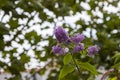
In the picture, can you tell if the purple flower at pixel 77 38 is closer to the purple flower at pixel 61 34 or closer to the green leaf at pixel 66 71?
the purple flower at pixel 61 34

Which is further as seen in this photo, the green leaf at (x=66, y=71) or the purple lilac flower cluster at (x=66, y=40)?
the green leaf at (x=66, y=71)

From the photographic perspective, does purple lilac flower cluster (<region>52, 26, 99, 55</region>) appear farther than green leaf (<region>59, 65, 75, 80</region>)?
No

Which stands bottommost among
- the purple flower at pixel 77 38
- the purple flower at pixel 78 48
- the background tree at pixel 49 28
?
the purple flower at pixel 78 48

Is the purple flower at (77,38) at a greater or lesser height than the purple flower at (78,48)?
greater

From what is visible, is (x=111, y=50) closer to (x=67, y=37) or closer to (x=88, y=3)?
(x=88, y=3)

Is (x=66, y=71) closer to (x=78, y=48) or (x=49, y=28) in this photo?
(x=78, y=48)

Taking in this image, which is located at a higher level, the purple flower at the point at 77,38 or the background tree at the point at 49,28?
the background tree at the point at 49,28

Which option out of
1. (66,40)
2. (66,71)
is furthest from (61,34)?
(66,71)

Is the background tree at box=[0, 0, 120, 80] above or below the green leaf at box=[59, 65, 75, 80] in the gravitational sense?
above

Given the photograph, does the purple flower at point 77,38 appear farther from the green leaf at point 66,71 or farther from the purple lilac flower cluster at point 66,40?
the green leaf at point 66,71

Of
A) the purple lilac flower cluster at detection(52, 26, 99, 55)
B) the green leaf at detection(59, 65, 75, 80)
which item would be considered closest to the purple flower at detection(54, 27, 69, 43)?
the purple lilac flower cluster at detection(52, 26, 99, 55)

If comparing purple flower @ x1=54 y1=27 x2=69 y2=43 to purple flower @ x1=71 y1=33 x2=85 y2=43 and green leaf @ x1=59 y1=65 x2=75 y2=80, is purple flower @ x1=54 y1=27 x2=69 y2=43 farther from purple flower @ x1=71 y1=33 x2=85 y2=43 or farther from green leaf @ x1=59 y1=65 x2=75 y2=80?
green leaf @ x1=59 y1=65 x2=75 y2=80

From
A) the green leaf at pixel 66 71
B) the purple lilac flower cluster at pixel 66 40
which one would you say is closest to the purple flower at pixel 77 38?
the purple lilac flower cluster at pixel 66 40

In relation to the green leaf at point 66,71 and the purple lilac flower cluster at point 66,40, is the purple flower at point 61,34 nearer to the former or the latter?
the purple lilac flower cluster at point 66,40
